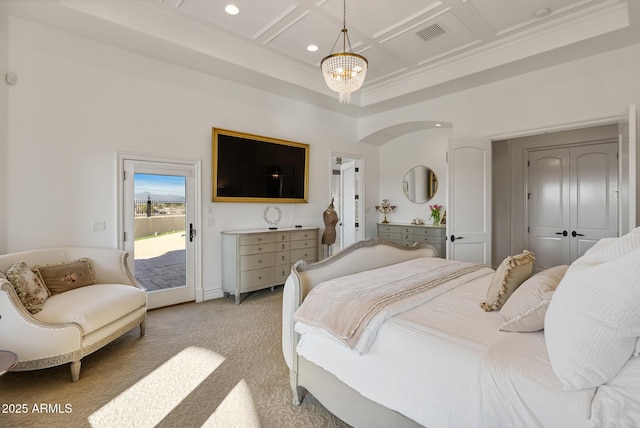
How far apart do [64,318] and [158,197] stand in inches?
74.5

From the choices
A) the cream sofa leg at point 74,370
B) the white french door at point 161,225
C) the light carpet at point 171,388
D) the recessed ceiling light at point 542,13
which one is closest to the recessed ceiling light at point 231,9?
the white french door at point 161,225

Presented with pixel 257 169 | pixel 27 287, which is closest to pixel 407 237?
pixel 257 169

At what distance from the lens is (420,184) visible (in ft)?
20.0

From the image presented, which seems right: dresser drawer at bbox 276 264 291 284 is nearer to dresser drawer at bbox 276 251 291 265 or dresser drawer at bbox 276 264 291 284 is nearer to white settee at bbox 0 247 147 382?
dresser drawer at bbox 276 251 291 265

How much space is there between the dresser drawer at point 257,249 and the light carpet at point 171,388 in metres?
1.19

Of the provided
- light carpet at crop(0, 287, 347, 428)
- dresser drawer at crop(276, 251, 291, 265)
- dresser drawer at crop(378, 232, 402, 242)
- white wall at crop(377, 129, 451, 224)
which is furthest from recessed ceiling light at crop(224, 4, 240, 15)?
dresser drawer at crop(378, 232, 402, 242)

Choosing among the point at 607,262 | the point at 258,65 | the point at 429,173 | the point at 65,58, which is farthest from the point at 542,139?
the point at 65,58

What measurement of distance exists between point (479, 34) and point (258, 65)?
2725 mm

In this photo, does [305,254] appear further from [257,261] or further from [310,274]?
[310,274]

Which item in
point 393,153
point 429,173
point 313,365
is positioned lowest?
point 313,365

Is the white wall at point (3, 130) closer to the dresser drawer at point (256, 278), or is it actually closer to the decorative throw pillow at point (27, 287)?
the decorative throw pillow at point (27, 287)

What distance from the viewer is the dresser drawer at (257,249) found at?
4.25 meters

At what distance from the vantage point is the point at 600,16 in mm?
3189

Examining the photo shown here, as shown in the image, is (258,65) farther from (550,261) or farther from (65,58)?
(550,261)
